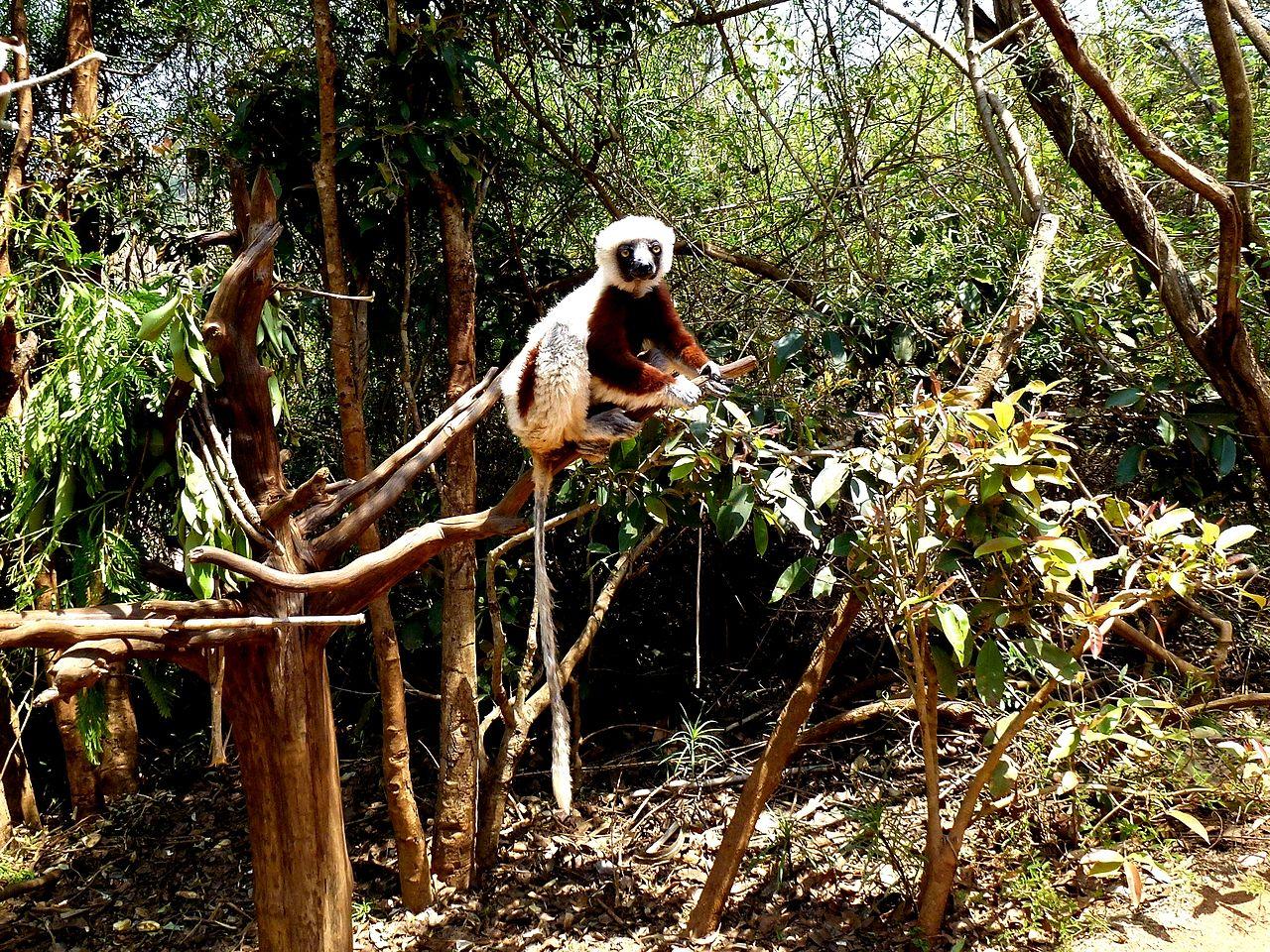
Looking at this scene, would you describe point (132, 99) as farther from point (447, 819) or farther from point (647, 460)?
point (447, 819)

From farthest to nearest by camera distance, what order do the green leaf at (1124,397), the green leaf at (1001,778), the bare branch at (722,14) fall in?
the bare branch at (722,14) < the green leaf at (1124,397) < the green leaf at (1001,778)

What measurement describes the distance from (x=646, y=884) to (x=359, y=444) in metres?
2.35

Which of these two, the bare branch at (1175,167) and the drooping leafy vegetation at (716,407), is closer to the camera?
the drooping leafy vegetation at (716,407)

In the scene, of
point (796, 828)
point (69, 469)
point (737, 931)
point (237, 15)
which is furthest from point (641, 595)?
point (237, 15)

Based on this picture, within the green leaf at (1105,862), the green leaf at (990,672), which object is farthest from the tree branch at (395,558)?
the green leaf at (1105,862)

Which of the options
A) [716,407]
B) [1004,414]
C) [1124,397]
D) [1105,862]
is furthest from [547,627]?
[1124,397]

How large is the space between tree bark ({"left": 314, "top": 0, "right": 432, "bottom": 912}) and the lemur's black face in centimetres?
125

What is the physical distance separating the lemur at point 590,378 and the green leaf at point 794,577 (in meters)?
0.70

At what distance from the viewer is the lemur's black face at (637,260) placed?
315cm

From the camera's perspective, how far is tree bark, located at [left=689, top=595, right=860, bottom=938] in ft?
12.0

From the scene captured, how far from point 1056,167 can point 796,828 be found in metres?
3.57

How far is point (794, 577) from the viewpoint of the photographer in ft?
11.0

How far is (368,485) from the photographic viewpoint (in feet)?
10.4

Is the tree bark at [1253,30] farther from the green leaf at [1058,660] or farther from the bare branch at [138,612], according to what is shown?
the bare branch at [138,612]
